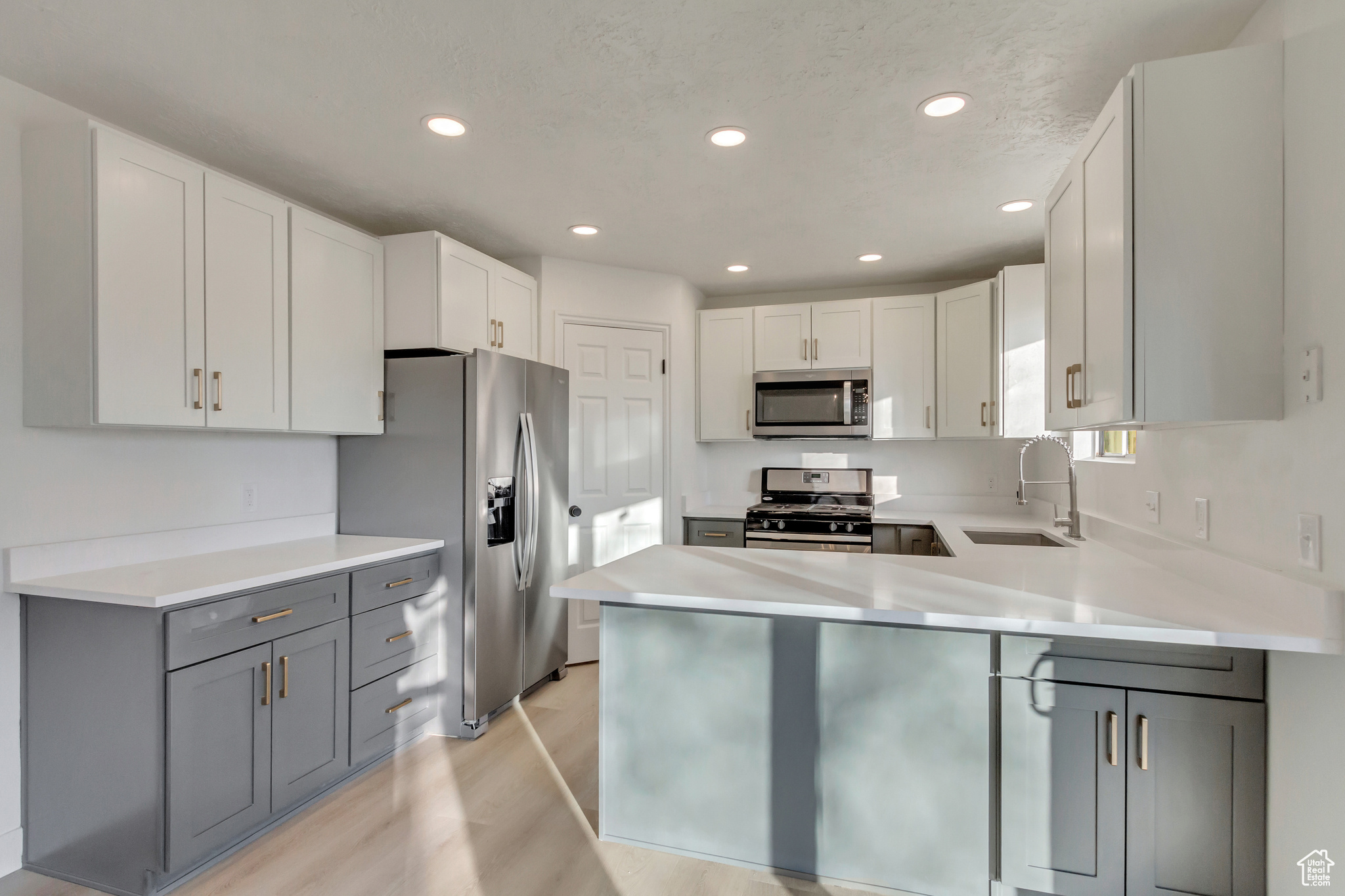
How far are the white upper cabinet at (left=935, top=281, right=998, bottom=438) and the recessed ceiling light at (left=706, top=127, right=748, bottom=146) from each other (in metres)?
2.10

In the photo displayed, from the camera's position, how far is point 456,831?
7.35 feet

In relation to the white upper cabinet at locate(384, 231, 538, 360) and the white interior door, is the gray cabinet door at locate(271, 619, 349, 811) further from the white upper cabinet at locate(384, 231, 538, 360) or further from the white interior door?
the white interior door

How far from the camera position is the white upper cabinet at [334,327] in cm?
265

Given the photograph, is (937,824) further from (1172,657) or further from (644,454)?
(644,454)

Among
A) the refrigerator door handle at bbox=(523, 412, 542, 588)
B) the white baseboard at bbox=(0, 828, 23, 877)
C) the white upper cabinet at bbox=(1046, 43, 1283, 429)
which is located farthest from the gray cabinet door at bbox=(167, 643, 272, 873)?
the white upper cabinet at bbox=(1046, 43, 1283, 429)

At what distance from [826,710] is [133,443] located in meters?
2.47

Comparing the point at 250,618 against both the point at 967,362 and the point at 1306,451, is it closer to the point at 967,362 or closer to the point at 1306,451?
the point at 1306,451

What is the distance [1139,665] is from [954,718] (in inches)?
18.3

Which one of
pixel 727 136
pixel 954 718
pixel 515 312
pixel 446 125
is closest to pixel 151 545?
pixel 446 125

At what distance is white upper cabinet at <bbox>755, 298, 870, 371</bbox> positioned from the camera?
171 inches

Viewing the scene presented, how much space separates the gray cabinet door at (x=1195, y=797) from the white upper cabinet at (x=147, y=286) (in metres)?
2.93

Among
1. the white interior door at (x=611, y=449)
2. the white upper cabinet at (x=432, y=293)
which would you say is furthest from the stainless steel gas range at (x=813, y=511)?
the white upper cabinet at (x=432, y=293)

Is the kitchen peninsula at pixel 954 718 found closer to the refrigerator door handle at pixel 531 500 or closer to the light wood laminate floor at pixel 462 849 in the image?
the light wood laminate floor at pixel 462 849

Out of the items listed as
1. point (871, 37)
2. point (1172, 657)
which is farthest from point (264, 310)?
point (1172, 657)
